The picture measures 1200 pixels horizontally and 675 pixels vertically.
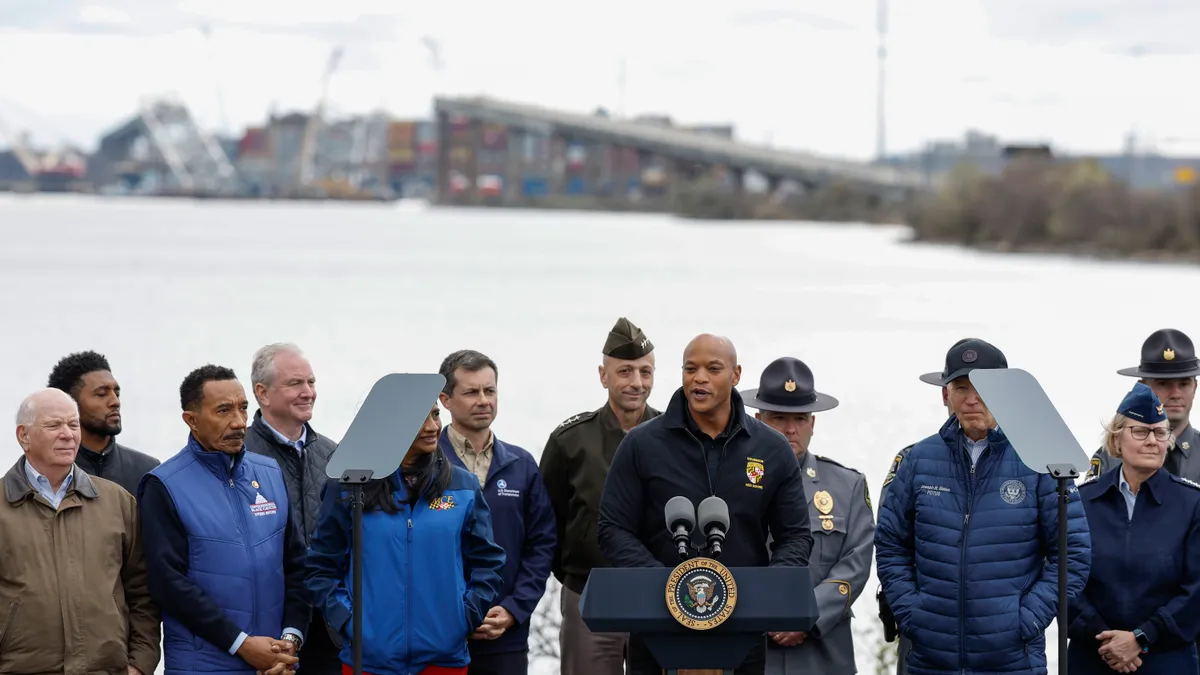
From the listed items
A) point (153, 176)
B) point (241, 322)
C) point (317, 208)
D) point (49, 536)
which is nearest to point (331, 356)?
point (241, 322)

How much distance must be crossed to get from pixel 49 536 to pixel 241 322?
31.8 m

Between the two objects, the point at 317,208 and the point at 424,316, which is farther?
the point at 317,208

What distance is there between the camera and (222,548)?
4.59 metres

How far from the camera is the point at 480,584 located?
4.54m

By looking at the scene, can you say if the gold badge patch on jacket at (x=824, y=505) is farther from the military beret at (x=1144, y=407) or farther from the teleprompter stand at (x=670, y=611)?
the teleprompter stand at (x=670, y=611)

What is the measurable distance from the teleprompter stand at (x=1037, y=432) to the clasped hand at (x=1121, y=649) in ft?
2.69

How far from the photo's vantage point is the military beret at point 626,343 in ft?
17.4

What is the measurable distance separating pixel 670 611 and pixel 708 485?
73 centimetres

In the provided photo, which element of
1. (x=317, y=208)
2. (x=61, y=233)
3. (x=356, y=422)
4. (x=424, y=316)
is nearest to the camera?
(x=356, y=422)

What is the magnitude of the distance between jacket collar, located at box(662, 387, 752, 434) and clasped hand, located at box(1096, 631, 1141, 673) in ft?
4.63

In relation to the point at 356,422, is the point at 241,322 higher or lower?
lower

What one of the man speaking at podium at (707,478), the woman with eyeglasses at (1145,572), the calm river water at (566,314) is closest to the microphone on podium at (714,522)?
the man speaking at podium at (707,478)

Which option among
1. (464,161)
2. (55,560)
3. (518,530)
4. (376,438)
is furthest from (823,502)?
(464,161)

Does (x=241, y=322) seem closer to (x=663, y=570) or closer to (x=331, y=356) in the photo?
(x=331, y=356)
